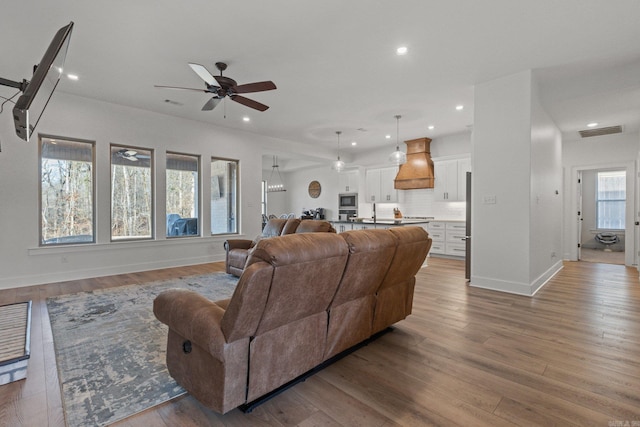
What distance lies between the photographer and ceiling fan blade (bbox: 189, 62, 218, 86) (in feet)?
9.71

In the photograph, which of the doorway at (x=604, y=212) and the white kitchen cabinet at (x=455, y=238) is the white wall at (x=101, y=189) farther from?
the doorway at (x=604, y=212)

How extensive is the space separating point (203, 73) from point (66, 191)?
346 centimetres

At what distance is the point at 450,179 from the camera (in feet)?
23.7

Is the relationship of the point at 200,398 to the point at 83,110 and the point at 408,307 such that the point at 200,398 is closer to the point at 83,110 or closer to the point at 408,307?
the point at 408,307

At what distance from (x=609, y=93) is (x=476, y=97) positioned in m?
1.57

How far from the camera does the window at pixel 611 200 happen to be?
8.42 m

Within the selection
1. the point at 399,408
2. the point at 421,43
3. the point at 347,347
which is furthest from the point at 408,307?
the point at 421,43

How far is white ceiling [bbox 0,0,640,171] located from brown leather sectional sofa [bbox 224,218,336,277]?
6.54ft

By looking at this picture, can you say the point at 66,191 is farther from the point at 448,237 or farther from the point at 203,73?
the point at 448,237

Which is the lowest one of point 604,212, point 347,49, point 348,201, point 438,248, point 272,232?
point 438,248

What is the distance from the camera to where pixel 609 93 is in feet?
12.8

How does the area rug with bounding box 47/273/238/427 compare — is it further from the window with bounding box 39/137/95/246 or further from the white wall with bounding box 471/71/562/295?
the white wall with bounding box 471/71/562/295

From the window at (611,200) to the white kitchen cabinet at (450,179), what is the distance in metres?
5.01

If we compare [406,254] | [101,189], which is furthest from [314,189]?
[406,254]
